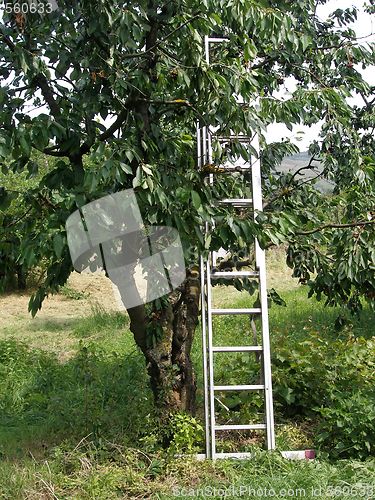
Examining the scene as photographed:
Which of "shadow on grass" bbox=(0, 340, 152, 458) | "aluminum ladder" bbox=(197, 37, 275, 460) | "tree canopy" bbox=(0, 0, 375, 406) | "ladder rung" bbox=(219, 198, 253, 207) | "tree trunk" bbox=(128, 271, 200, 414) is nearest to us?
"tree canopy" bbox=(0, 0, 375, 406)

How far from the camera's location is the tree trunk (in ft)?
16.8

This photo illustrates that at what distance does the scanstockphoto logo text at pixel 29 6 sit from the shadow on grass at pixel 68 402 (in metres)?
2.57

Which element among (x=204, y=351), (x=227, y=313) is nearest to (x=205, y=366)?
(x=204, y=351)

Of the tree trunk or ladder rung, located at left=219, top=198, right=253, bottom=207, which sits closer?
ladder rung, located at left=219, top=198, right=253, bottom=207

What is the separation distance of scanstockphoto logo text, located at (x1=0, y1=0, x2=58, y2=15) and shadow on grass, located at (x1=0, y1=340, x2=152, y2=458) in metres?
2.57

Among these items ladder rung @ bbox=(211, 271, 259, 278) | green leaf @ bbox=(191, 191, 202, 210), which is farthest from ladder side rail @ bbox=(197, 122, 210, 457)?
green leaf @ bbox=(191, 191, 202, 210)

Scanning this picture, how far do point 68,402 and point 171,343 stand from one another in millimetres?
1377

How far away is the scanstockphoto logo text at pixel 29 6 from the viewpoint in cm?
405

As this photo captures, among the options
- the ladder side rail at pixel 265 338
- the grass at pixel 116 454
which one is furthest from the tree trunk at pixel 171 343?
the ladder side rail at pixel 265 338

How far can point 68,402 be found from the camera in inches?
245

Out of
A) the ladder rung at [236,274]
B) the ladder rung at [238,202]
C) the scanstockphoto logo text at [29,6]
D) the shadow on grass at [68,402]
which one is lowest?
the shadow on grass at [68,402]

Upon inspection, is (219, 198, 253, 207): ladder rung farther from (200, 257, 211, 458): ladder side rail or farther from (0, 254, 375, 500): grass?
(0, 254, 375, 500): grass

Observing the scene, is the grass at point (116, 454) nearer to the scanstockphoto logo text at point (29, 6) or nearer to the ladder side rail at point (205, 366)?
the ladder side rail at point (205, 366)

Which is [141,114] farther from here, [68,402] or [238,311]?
[68,402]
